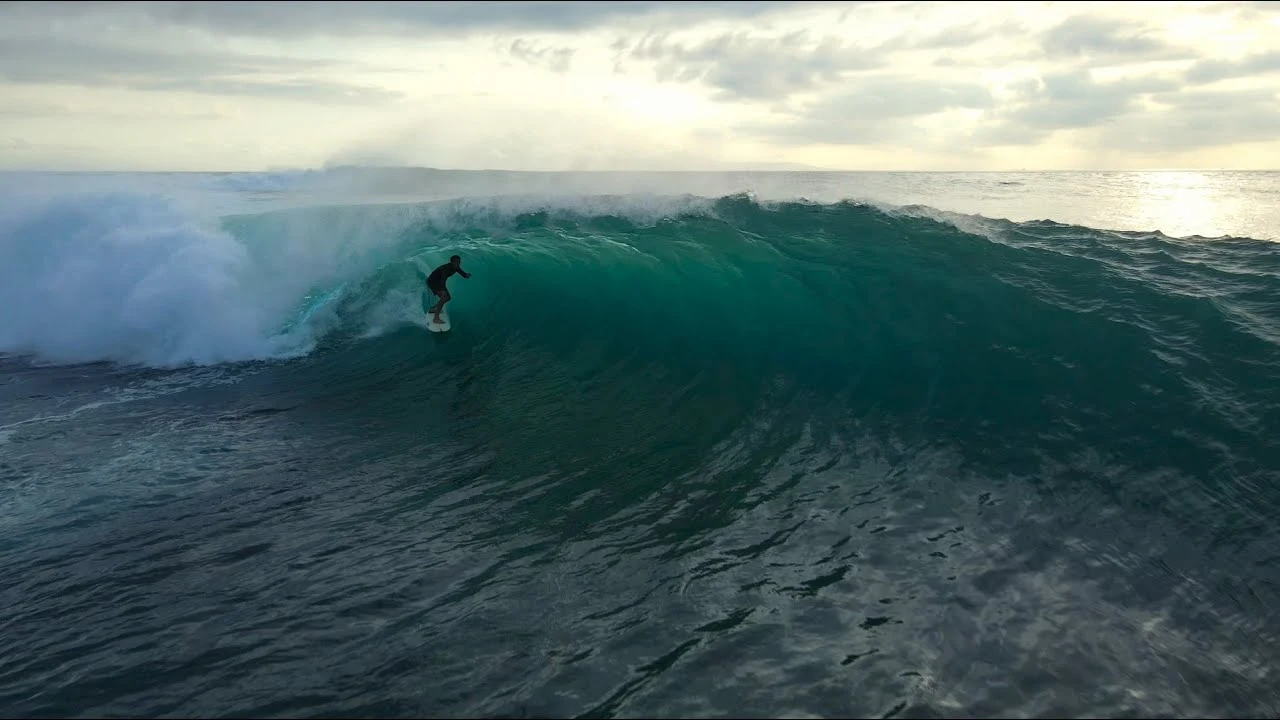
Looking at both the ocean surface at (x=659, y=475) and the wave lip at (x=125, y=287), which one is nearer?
the ocean surface at (x=659, y=475)

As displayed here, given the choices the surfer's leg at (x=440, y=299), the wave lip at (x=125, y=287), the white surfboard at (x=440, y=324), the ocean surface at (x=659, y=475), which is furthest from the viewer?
the wave lip at (x=125, y=287)

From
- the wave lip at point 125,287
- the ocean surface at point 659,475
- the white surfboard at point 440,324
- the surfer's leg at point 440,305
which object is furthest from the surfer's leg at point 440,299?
the wave lip at point 125,287

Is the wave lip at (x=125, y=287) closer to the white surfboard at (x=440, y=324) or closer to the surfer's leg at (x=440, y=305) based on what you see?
the white surfboard at (x=440, y=324)

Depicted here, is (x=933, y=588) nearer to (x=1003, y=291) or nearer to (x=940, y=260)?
(x=1003, y=291)

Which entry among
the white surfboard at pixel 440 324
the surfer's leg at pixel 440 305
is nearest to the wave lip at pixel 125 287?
the white surfboard at pixel 440 324

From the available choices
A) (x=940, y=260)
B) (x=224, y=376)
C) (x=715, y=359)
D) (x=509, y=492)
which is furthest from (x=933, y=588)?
(x=224, y=376)

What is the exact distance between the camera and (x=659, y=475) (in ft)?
24.7

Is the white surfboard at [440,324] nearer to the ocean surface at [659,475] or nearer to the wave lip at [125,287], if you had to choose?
the ocean surface at [659,475]

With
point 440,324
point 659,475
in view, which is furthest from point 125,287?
point 659,475

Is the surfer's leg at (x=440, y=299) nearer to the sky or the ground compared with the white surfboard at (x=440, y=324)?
nearer to the sky

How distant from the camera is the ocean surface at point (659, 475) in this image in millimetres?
4586

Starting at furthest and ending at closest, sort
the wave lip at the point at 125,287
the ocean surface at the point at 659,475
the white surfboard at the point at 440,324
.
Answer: the wave lip at the point at 125,287 < the white surfboard at the point at 440,324 < the ocean surface at the point at 659,475

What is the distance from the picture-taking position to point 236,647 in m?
4.84

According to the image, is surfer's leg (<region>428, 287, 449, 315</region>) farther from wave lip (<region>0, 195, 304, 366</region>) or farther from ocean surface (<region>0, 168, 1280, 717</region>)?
wave lip (<region>0, 195, 304, 366</region>)
